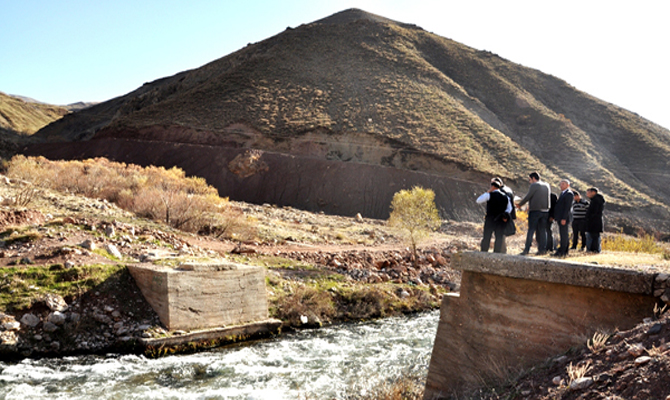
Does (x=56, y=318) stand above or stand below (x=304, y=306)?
above

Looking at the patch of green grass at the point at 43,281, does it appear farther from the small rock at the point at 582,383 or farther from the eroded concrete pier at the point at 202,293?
the small rock at the point at 582,383

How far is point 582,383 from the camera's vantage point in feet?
15.0

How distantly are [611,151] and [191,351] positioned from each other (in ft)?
214

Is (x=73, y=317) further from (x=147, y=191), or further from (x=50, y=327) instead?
(x=147, y=191)

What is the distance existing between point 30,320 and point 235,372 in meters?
4.50

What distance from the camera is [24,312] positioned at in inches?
444

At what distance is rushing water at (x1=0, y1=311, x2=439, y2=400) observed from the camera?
931cm

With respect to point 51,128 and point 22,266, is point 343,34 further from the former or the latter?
point 22,266

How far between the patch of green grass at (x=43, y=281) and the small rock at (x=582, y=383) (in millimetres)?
10906

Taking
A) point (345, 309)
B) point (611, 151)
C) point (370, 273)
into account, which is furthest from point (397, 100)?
point (345, 309)

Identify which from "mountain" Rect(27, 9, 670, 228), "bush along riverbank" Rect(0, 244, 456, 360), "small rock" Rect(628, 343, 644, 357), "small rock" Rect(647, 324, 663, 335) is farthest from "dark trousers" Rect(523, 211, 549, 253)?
"mountain" Rect(27, 9, 670, 228)

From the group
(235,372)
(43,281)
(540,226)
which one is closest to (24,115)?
(43,281)

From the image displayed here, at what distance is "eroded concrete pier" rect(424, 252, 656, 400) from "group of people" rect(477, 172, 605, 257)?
8.34ft

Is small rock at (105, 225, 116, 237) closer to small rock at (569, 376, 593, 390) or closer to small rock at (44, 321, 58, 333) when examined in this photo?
small rock at (44, 321, 58, 333)
